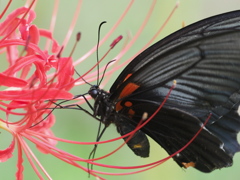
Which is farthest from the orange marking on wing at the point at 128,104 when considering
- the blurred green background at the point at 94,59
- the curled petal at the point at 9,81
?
the blurred green background at the point at 94,59

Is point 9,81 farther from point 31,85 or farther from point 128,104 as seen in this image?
point 128,104

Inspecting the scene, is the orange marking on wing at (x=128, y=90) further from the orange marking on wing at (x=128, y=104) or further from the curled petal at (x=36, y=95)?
the curled petal at (x=36, y=95)

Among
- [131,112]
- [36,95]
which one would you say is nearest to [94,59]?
[131,112]

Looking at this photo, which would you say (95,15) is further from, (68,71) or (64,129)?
(68,71)

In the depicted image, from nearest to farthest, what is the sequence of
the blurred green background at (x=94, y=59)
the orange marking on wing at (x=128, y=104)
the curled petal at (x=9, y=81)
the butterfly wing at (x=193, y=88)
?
the curled petal at (x=9, y=81)
the butterfly wing at (x=193, y=88)
the orange marking on wing at (x=128, y=104)
the blurred green background at (x=94, y=59)

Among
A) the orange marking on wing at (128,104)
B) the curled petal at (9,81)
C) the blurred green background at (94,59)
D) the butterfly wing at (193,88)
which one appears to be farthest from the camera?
the blurred green background at (94,59)

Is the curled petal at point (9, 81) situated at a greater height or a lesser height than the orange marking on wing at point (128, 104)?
lesser

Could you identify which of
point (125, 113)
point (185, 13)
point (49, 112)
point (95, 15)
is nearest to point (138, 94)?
point (125, 113)
